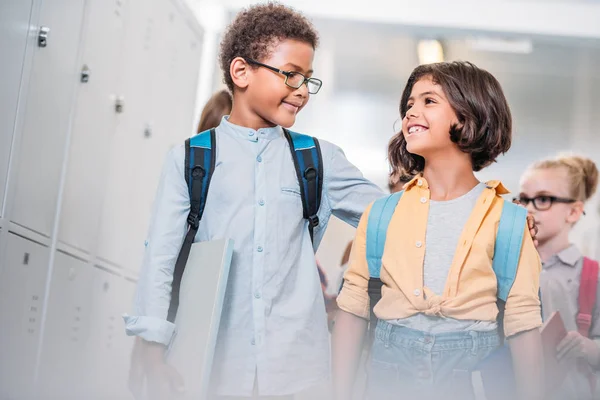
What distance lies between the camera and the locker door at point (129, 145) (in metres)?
3.47

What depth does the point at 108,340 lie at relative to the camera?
3484mm

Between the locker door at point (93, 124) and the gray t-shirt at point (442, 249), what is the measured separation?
152cm

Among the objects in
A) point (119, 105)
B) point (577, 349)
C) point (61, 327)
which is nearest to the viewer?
point (577, 349)

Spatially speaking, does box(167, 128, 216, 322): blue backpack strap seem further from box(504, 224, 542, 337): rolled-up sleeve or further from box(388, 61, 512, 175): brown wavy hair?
box(504, 224, 542, 337): rolled-up sleeve

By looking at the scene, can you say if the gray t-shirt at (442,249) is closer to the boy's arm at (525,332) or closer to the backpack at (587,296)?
the boy's arm at (525,332)

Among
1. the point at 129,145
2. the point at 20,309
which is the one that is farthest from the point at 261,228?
the point at 129,145

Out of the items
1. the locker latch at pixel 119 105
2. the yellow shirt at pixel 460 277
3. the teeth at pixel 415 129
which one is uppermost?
the locker latch at pixel 119 105

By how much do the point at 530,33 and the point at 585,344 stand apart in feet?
11.3

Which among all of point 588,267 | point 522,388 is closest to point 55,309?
point 522,388

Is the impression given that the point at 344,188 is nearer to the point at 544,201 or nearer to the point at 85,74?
the point at 85,74

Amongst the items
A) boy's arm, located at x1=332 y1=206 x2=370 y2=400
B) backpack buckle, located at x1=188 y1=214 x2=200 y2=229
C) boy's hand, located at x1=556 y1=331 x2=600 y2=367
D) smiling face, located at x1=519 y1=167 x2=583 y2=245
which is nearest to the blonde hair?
smiling face, located at x1=519 y1=167 x2=583 y2=245

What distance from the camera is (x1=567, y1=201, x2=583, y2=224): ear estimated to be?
3.57 metres

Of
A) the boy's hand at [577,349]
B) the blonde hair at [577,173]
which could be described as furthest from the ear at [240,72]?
the blonde hair at [577,173]

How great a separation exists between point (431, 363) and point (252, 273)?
51 cm
